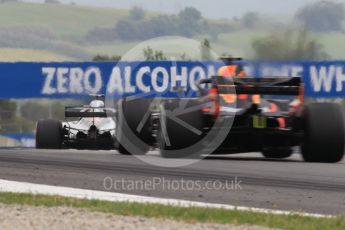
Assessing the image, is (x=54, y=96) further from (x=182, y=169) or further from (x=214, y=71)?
(x=182, y=169)

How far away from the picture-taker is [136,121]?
55.6 feet

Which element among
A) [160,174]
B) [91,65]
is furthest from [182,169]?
[91,65]

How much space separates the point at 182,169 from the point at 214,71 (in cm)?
1343

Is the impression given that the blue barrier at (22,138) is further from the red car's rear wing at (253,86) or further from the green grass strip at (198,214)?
the green grass strip at (198,214)

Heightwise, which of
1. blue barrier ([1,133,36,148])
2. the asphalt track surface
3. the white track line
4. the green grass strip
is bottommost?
blue barrier ([1,133,36,148])

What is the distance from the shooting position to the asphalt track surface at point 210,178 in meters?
11.1

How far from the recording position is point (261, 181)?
42.3 ft

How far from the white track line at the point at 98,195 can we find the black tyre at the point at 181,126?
3586 millimetres

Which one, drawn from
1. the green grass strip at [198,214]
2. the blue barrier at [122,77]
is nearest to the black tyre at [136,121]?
the green grass strip at [198,214]

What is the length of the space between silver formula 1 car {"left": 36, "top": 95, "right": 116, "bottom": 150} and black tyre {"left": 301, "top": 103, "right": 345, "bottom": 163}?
5545mm

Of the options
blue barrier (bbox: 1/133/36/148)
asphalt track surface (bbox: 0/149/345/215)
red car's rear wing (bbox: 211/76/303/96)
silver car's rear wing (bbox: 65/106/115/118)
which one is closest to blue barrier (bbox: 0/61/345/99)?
blue barrier (bbox: 1/133/36/148)

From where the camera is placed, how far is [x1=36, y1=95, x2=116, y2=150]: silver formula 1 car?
1933 centimetres

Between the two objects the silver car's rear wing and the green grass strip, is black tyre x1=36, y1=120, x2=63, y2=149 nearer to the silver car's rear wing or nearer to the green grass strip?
the silver car's rear wing

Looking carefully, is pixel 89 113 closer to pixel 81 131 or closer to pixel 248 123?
pixel 81 131
